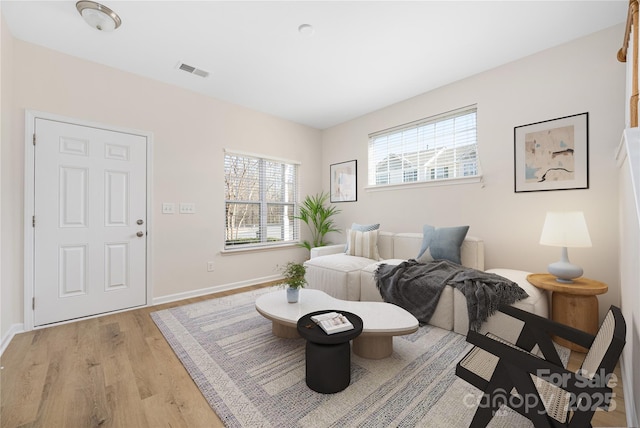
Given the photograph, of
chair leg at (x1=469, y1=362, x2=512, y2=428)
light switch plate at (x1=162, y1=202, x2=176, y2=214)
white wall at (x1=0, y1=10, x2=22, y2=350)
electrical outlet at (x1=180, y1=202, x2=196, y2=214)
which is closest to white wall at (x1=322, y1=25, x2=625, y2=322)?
chair leg at (x1=469, y1=362, x2=512, y2=428)

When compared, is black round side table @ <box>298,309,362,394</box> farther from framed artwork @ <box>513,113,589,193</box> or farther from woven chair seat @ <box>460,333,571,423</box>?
framed artwork @ <box>513,113,589,193</box>

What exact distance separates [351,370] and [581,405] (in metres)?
1.21

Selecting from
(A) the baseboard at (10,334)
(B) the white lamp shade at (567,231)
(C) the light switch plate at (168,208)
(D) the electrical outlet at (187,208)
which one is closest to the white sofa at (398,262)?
(B) the white lamp shade at (567,231)

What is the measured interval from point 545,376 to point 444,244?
6.58 ft

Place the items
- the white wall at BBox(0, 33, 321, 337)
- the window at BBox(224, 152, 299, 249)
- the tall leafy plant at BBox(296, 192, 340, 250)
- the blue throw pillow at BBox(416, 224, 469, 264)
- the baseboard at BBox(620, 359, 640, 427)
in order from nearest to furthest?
1. the baseboard at BBox(620, 359, 640, 427)
2. the white wall at BBox(0, 33, 321, 337)
3. the blue throw pillow at BBox(416, 224, 469, 264)
4. the window at BBox(224, 152, 299, 249)
5. the tall leafy plant at BBox(296, 192, 340, 250)

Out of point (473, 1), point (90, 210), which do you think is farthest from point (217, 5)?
point (90, 210)

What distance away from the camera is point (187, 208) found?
3.52m

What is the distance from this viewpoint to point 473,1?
6.77ft

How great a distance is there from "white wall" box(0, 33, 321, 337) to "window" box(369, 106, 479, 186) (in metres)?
1.49

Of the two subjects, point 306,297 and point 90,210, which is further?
point 90,210

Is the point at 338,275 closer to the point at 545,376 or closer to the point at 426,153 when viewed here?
the point at 426,153

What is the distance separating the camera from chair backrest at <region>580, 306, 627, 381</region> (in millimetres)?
924

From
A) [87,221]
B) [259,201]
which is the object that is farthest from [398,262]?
[87,221]

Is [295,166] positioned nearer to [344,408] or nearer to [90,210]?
[90,210]
